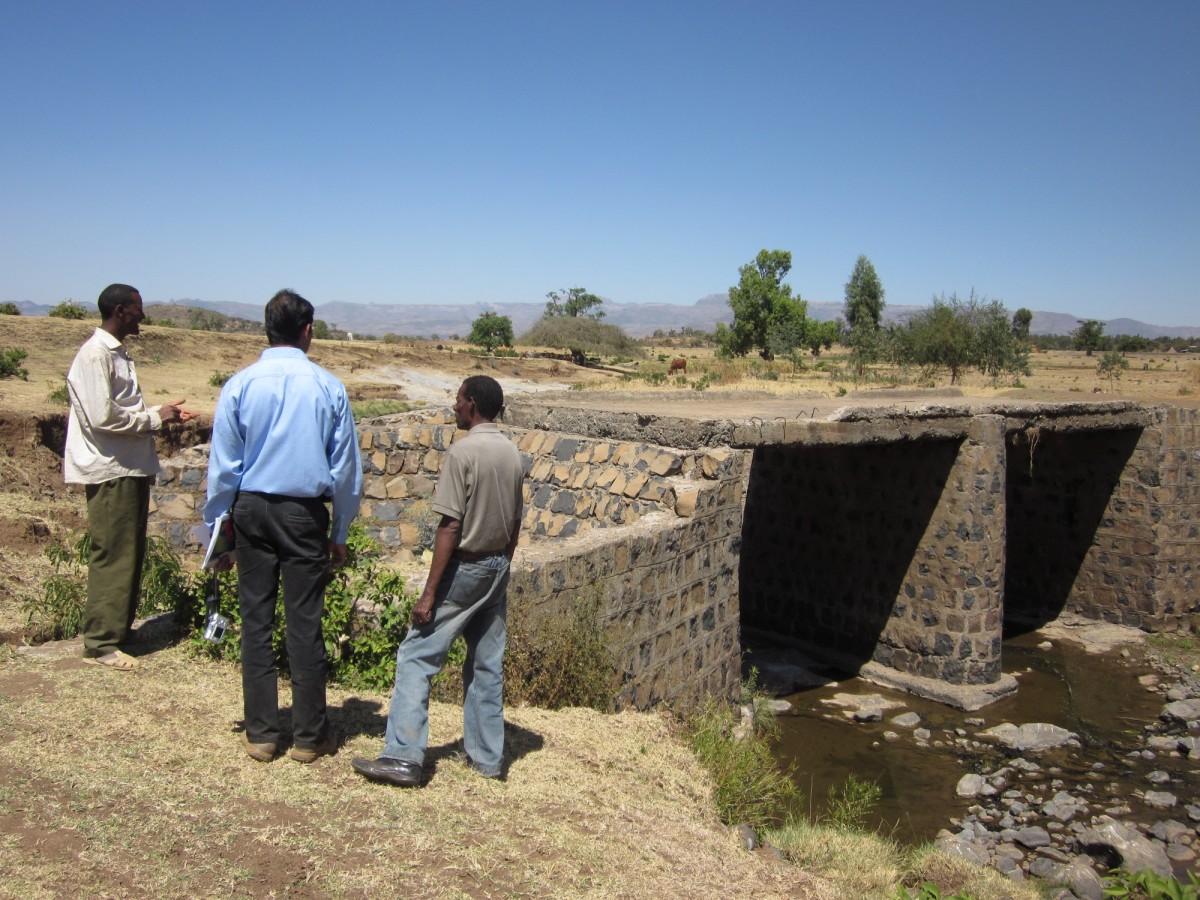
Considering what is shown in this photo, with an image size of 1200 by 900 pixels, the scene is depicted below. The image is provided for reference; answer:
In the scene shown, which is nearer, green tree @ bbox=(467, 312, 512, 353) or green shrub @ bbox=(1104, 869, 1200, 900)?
green shrub @ bbox=(1104, 869, 1200, 900)

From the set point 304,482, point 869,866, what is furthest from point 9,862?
point 869,866

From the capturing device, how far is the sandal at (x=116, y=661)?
476 cm

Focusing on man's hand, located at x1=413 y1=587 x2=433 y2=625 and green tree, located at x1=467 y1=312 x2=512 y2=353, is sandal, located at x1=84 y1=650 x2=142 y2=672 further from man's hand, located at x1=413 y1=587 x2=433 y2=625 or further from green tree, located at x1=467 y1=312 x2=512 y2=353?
green tree, located at x1=467 y1=312 x2=512 y2=353

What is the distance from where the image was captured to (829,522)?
12102 mm

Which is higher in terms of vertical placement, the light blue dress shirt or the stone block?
the light blue dress shirt

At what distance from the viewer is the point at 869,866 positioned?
195 inches

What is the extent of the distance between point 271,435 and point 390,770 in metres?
1.48

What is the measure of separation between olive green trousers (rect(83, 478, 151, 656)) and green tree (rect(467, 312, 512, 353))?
163 ft

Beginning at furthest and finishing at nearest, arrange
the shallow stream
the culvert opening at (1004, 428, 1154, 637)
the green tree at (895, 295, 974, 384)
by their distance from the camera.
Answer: the green tree at (895, 295, 974, 384), the culvert opening at (1004, 428, 1154, 637), the shallow stream

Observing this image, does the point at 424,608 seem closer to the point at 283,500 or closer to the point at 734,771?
the point at 283,500

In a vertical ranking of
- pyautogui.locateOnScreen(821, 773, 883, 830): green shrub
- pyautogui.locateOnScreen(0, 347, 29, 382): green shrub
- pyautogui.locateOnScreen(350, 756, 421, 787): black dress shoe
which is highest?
pyautogui.locateOnScreen(0, 347, 29, 382): green shrub

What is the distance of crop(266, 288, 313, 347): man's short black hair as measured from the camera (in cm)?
401

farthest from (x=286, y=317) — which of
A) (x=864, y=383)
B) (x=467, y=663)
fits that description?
(x=864, y=383)

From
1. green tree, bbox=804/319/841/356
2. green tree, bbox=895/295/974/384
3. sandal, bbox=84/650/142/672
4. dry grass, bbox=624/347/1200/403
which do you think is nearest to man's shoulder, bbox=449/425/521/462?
sandal, bbox=84/650/142/672
